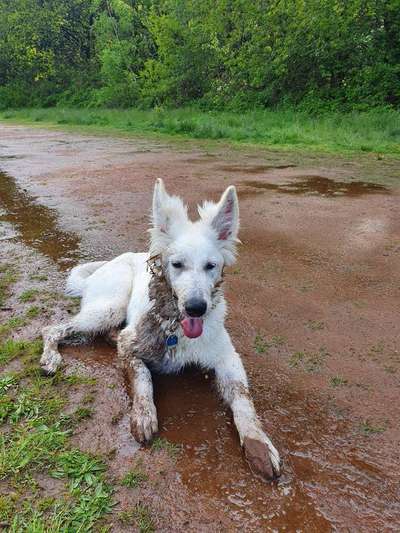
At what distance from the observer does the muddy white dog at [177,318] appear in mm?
3043

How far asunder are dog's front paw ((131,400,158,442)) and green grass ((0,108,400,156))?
14320mm

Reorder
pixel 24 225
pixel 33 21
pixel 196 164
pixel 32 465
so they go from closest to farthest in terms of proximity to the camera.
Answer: pixel 32 465
pixel 24 225
pixel 196 164
pixel 33 21

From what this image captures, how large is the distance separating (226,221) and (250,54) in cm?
2558

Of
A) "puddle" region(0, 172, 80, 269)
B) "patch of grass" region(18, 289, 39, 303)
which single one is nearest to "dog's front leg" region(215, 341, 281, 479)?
"patch of grass" region(18, 289, 39, 303)

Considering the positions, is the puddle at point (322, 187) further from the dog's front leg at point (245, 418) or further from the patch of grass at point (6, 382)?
the patch of grass at point (6, 382)

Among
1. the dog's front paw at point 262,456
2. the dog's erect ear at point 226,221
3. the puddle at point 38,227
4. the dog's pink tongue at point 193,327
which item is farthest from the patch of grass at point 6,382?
the puddle at point 38,227

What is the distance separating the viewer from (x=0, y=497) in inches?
91.6

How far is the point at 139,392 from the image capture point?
10.1 ft

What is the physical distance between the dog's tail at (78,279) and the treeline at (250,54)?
20453mm

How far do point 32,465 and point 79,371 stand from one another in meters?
1.04

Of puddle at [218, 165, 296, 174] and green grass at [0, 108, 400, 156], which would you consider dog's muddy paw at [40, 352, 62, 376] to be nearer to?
puddle at [218, 165, 296, 174]

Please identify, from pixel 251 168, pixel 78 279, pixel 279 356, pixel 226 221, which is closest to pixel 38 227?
pixel 78 279

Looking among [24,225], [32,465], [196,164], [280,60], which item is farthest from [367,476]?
[280,60]

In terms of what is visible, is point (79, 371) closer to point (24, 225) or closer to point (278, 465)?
point (278, 465)
